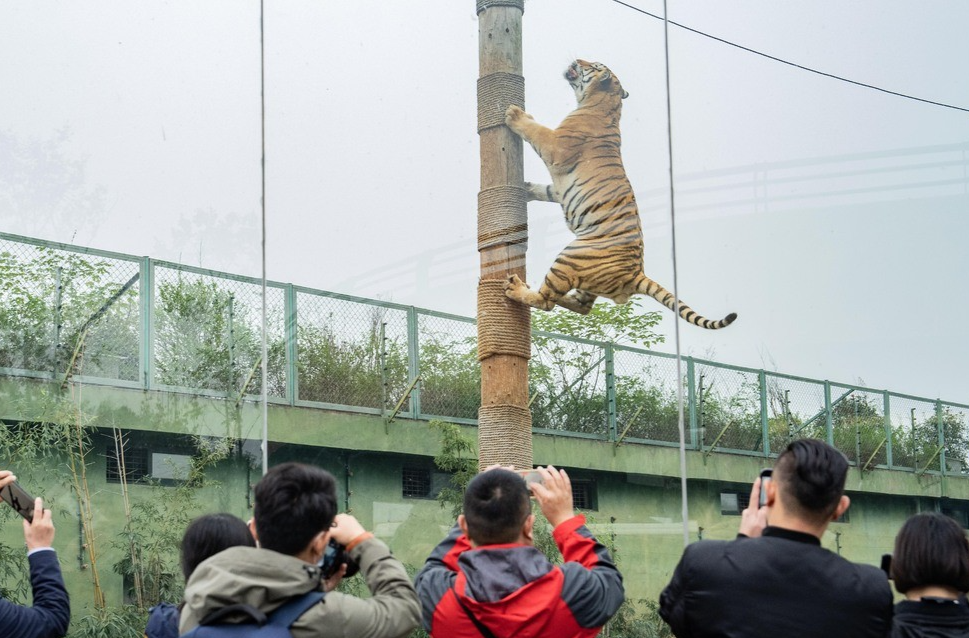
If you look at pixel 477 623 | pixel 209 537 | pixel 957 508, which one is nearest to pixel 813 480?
pixel 477 623

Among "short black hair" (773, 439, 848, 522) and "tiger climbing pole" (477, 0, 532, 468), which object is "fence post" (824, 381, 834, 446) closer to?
"tiger climbing pole" (477, 0, 532, 468)

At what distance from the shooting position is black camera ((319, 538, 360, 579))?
234 cm

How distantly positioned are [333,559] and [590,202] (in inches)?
159

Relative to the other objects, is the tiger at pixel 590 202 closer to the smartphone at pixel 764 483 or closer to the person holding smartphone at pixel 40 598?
the smartphone at pixel 764 483

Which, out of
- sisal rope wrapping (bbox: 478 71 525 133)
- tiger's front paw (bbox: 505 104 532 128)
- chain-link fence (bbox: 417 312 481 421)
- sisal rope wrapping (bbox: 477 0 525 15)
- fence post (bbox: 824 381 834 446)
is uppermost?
sisal rope wrapping (bbox: 477 0 525 15)

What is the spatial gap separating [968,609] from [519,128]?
13.8 feet

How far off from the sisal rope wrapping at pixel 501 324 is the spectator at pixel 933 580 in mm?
3635

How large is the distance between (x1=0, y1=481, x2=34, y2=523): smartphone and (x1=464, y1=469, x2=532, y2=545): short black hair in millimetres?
1018

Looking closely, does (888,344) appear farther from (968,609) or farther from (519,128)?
(968,609)

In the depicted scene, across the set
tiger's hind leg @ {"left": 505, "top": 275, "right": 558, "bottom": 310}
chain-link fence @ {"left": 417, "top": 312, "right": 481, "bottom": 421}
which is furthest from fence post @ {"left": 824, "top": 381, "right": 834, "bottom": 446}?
chain-link fence @ {"left": 417, "top": 312, "right": 481, "bottom": 421}

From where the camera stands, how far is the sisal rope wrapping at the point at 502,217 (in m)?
6.15

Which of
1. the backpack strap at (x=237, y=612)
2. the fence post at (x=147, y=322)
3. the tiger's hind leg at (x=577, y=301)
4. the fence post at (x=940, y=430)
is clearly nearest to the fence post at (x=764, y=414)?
the fence post at (x=940, y=430)

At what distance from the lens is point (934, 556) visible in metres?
2.50

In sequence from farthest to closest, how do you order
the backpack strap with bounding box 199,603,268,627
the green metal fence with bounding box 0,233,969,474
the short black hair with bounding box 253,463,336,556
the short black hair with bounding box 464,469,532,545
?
1. the green metal fence with bounding box 0,233,969,474
2. the short black hair with bounding box 464,469,532,545
3. the short black hair with bounding box 253,463,336,556
4. the backpack strap with bounding box 199,603,268,627
